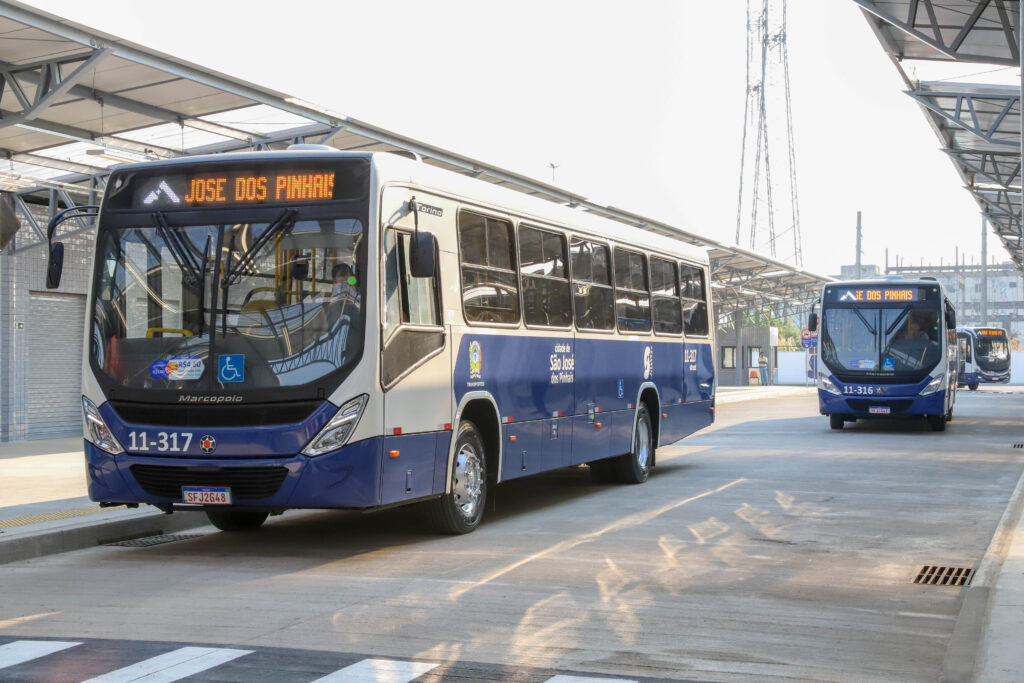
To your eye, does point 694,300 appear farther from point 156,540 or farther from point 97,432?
point 97,432

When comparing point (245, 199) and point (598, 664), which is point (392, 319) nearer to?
point (245, 199)

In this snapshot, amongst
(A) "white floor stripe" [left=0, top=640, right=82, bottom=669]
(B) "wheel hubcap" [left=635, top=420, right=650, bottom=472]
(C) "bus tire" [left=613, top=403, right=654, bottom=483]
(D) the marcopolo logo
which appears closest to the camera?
(A) "white floor stripe" [left=0, top=640, right=82, bottom=669]

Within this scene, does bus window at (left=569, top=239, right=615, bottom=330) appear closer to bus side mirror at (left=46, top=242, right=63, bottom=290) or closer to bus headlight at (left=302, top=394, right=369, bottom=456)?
bus headlight at (left=302, top=394, right=369, bottom=456)

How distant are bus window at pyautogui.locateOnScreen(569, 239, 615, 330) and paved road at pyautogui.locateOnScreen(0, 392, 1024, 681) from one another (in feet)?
6.57

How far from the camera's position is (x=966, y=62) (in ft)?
64.2

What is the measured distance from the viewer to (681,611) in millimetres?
7730

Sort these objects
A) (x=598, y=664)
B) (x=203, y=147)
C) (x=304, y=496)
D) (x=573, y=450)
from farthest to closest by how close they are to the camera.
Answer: (x=203, y=147), (x=573, y=450), (x=304, y=496), (x=598, y=664)

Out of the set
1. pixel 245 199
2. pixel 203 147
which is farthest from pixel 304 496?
Result: pixel 203 147

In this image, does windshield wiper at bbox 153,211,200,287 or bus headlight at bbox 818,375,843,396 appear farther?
bus headlight at bbox 818,375,843,396

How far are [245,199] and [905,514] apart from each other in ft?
23.1

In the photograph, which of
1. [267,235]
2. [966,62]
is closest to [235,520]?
[267,235]

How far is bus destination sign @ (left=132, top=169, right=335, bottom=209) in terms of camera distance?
9.87m

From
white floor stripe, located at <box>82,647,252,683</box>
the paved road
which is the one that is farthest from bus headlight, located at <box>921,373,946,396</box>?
white floor stripe, located at <box>82,647,252,683</box>

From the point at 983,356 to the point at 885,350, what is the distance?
44.6 meters
